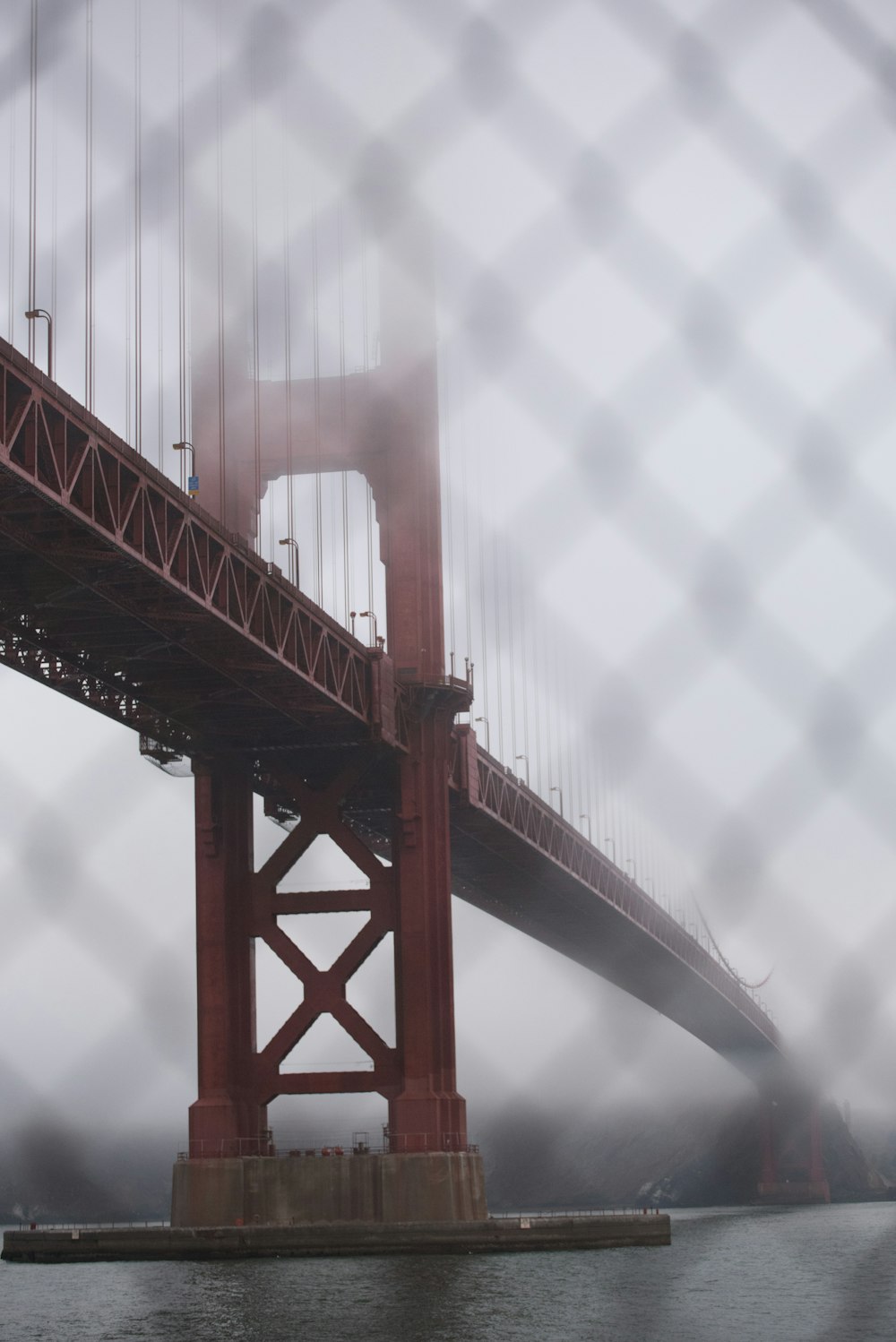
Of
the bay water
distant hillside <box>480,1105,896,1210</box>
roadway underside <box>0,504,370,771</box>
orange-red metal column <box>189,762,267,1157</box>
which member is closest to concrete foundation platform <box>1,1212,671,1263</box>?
the bay water

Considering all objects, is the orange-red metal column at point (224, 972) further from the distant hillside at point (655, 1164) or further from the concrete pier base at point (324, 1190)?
the distant hillside at point (655, 1164)

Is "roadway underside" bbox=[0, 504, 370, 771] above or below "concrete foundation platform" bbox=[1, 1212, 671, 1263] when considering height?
above

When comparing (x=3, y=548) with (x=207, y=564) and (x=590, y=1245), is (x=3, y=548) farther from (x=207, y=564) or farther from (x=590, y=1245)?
(x=590, y=1245)

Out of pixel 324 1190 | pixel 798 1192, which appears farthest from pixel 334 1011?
pixel 798 1192

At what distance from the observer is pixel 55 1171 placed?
1844 centimetres

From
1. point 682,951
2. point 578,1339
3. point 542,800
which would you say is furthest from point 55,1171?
point 682,951

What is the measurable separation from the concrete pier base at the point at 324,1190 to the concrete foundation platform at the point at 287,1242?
3.68 feet

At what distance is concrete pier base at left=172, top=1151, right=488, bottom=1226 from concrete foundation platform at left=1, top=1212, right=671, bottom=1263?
112 centimetres

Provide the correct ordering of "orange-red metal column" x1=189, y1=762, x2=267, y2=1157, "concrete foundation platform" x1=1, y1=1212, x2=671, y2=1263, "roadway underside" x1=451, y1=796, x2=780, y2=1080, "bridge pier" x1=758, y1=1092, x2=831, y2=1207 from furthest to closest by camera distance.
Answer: "bridge pier" x1=758, y1=1092, x2=831, y2=1207 < "roadway underside" x1=451, y1=796, x2=780, y2=1080 < "orange-red metal column" x1=189, y1=762, x2=267, y2=1157 < "concrete foundation platform" x1=1, y1=1212, x2=671, y2=1263

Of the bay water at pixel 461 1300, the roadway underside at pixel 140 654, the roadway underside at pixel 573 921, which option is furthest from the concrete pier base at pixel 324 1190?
the roadway underside at pixel 573 921

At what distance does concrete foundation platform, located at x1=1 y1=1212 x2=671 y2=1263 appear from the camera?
54.3 meters

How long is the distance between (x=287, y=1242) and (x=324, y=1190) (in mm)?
2524

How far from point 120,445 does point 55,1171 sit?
2646 centimetres

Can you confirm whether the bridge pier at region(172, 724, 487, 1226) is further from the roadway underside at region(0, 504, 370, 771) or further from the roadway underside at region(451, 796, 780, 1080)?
the roadway underside at region(451, 796, 780, 1080)
